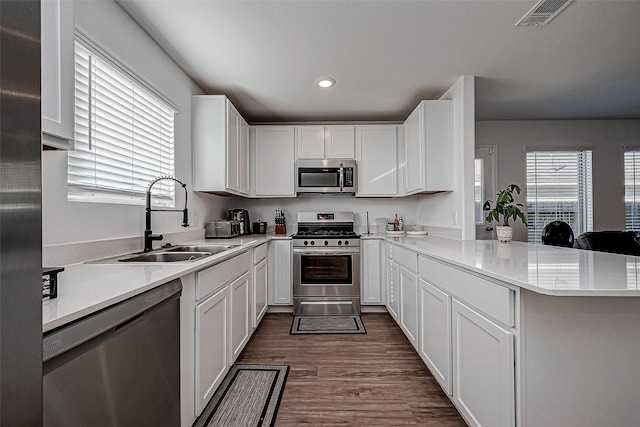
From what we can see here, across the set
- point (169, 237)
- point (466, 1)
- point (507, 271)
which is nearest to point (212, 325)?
point (169, 237)

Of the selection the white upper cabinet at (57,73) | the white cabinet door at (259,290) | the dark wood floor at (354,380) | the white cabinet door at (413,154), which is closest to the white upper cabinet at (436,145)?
the white cabinet door at (413,154)

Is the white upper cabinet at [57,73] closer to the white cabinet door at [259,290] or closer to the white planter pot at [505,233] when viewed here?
the white cabinet door at [259,290]

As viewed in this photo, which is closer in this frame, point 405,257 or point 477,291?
point 477,291

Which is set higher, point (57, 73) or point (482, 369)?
point (57, 73)

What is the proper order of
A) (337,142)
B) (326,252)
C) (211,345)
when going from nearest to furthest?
1. (211,345)
2. (326,252)
3. (337,142)

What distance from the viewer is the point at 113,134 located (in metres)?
1.84

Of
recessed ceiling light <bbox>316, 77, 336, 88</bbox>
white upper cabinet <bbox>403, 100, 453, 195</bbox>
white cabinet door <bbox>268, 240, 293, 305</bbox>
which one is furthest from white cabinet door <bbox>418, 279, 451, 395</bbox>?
recessed ceiling light <bbox>316, 77, 336, 88</bbox>

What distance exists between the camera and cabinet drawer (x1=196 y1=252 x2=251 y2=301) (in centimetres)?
162

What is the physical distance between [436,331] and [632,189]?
4370mm

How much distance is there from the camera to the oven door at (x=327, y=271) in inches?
141

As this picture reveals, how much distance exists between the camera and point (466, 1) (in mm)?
1875

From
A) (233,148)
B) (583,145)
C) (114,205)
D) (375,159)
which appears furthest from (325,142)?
(583,145)

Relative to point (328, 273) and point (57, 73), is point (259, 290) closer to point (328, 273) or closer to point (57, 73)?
point (328, 273)

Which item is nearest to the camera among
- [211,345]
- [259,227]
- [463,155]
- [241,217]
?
[211,345]
